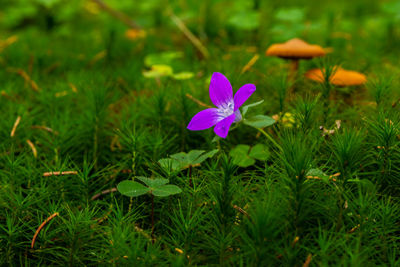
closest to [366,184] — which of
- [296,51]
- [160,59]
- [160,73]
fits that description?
[296,51]

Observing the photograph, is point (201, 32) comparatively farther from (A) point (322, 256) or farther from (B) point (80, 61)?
(A) point (322, 256)

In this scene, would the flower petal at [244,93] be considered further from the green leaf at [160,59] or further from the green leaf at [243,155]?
the green leaf at [160,59]

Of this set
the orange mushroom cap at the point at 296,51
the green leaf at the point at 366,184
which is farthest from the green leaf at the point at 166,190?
the orange mushroom cap at the point at 296,51

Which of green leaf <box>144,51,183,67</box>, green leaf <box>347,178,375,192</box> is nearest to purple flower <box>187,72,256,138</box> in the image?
green leaf <box>347,178,375,192</box>

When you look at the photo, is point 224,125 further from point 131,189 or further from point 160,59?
point 160,59

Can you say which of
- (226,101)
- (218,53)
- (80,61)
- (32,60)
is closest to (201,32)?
(218,53)

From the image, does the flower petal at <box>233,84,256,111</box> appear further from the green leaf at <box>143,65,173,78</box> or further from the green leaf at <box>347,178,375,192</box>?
the green leaf at <box>143,65,173,78</box>
